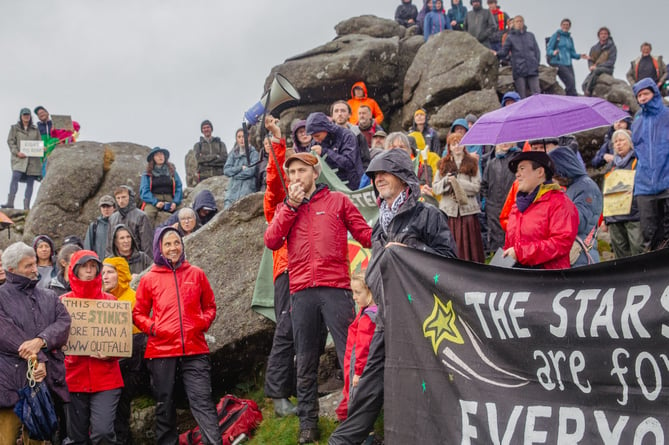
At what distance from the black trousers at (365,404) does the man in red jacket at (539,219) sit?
149 cm

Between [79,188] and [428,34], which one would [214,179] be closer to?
[79,188]

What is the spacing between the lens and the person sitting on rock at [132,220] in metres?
11.2

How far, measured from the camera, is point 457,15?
2181cm

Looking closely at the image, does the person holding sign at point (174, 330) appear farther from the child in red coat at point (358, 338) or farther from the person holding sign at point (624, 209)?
the person holding sign at point (624, 209)

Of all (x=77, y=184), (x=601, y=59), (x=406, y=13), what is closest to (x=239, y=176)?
(x=77, y=184)

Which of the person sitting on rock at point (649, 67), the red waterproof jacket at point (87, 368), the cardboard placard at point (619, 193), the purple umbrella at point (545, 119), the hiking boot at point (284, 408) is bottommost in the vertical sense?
the hiking boot at point (284, 408)

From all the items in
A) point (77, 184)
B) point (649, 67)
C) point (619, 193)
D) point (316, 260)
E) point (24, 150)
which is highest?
point (649, 67)

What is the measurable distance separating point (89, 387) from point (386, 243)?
3704mm

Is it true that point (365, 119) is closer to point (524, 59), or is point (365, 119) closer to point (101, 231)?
point (101, 231)

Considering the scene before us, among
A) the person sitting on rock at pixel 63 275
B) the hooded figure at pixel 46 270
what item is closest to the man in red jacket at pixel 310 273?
the person sitting on rock at pixel 63 275

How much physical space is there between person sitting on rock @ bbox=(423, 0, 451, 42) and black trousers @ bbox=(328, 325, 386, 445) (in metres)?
17.7

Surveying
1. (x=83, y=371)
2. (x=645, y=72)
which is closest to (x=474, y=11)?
(x=645, y=72)

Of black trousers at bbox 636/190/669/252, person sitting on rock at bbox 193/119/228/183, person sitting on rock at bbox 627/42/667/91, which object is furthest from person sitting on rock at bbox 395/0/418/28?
black trousers at bbox 636/190/669/252

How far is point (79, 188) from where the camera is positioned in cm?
1772
